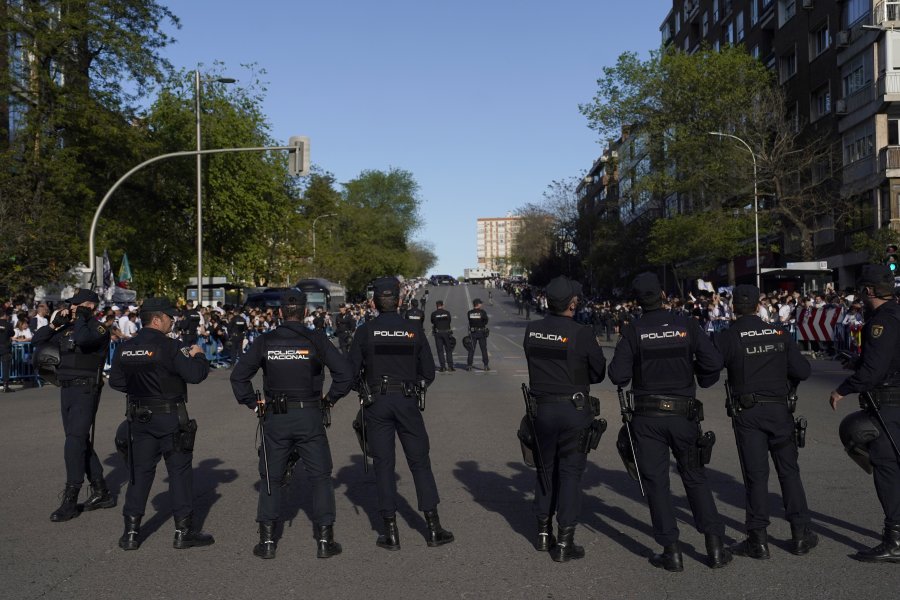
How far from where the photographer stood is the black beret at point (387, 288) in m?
6.62

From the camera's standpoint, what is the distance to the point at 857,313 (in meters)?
22.5

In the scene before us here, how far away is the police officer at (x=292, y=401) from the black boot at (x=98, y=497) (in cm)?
216

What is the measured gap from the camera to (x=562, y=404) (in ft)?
20.0

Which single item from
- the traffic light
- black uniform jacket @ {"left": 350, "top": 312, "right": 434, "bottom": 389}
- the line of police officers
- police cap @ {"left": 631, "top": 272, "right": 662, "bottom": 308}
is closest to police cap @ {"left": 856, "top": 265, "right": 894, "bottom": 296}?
the line of police officers

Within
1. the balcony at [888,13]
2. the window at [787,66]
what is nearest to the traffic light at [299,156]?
the balcony at [888,13]

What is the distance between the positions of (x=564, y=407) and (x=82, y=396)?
4006 millimetres

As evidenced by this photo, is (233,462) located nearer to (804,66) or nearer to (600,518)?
(600,518)

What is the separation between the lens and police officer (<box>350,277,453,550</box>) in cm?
641

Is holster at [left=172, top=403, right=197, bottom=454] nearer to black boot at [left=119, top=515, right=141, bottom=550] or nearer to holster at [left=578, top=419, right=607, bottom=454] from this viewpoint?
black boot at [left=119, top=515, right=141, bottom=550]

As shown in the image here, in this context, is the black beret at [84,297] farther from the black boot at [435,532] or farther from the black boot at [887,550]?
the black boot at [887,550]

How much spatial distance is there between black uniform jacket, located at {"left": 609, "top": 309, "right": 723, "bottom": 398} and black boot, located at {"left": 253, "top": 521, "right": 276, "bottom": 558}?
2.38 meters

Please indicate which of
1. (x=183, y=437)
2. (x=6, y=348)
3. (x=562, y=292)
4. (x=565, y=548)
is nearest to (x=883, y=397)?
(x=562, y=292)

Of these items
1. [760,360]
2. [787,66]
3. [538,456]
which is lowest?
[538,456]

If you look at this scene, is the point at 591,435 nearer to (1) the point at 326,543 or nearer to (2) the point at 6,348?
(1) the point at 326,543
